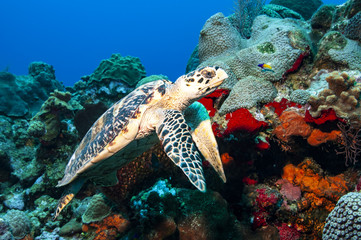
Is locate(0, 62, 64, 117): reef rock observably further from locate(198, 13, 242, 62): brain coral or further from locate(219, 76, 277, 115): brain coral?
locate(219, 76, 277, 115): brain coral

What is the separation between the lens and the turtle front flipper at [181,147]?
6.28ft

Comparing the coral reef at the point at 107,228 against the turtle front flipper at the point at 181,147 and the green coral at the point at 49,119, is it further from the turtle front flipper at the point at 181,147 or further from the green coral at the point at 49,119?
the green coral at the point at 49,119

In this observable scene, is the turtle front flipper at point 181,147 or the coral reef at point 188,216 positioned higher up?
the turtle front flipper at point 181,147

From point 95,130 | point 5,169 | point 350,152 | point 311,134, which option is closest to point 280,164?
point 311,134

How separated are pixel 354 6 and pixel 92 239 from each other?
7.81m

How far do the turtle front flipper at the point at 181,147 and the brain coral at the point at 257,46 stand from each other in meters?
2.78

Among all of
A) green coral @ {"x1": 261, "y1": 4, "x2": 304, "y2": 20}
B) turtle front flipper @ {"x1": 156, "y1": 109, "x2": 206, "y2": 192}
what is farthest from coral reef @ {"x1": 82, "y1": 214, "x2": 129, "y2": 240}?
green coral @ {"x1": 261, "y1": 4, "x2": 304, "y2": 20}

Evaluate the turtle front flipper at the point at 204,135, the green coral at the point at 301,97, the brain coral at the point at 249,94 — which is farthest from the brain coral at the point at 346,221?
the brain coral at the point at 249,94

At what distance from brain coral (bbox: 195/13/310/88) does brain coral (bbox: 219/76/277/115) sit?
0.34 metres

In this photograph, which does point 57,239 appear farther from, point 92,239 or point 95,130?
point 95,130

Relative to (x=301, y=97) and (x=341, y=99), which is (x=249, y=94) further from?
(x=341, y=99)

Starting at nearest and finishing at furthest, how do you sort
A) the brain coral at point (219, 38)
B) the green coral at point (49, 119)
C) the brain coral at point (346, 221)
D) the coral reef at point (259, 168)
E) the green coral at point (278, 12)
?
1. the brain coral at point (346, 221)
2. the coral reef at point (259, 168)
3. the green coral at point (49, 119)
4. the brain coral at point (219, 38)
5. the green coral at point (278, 12)

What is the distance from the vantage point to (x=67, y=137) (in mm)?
5742

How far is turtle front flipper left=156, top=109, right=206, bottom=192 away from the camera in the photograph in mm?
1914
